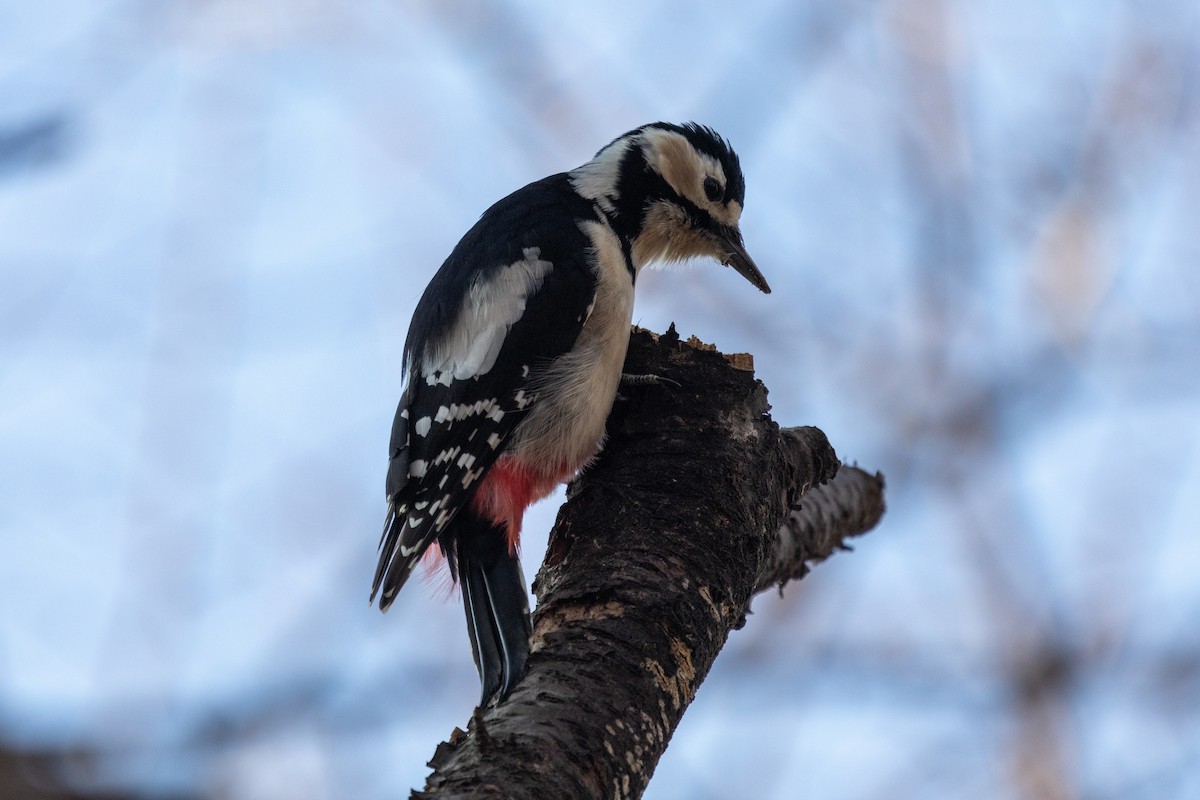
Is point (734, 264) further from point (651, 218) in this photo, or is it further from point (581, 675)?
point (581, 675)

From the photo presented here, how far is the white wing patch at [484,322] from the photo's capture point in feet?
11.7

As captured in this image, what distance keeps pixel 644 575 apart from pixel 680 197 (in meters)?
2.06

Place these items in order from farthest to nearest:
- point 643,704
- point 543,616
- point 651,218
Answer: point 651,218
point 543,616
point 643,704

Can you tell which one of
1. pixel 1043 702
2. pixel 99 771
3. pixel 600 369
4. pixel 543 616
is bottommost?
pixel 99 771

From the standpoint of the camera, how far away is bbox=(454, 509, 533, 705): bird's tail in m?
2.68

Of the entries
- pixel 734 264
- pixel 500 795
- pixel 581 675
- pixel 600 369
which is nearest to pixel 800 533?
pixel 600 369

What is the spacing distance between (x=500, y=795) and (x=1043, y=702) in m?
3.65

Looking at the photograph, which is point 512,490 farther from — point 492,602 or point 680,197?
point 680,197

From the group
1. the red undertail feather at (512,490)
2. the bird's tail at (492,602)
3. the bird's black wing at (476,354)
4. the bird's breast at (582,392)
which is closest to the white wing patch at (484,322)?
the bird's black wing at (476,354)

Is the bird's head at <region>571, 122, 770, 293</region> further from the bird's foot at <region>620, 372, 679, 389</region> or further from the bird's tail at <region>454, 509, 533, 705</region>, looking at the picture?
the bird's tail at <region>454, 509, 533, 705</region>

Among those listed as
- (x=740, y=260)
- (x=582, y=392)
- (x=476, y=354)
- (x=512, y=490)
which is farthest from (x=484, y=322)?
(x=740, y=260)

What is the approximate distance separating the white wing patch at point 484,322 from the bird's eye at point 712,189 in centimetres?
89

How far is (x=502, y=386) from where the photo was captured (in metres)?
3.54

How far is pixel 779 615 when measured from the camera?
18.8ft
